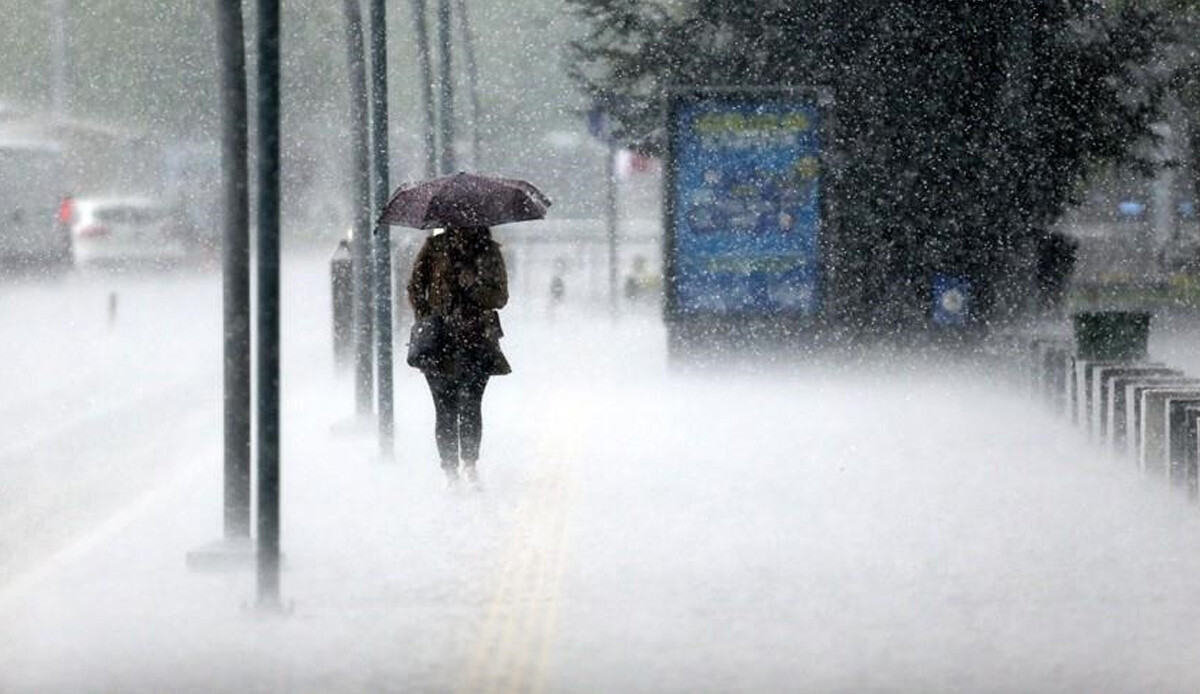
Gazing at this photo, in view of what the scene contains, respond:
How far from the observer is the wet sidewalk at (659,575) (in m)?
9.20

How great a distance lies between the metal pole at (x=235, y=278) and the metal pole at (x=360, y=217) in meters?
5.67

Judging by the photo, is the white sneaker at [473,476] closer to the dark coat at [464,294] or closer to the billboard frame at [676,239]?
the dark coat at [464,294]

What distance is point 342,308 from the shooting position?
2380cm

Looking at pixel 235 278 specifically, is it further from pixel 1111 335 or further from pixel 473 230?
pixel 1111 335

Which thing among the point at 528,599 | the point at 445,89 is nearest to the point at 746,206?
the point at 445,89

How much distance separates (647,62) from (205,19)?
160 ft

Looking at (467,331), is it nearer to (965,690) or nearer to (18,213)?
(965,690)

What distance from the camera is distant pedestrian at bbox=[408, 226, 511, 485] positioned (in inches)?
566

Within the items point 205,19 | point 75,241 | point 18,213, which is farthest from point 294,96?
point 18,213

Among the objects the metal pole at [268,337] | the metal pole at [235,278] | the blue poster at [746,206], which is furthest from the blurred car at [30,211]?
the metal pole at [268,337]

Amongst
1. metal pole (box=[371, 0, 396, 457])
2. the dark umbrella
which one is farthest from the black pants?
metal pole (box=[371, 0, 396, 457])

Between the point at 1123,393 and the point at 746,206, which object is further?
the point at 746,206

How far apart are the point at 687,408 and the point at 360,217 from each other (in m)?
3.61

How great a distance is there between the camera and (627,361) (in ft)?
85.1
